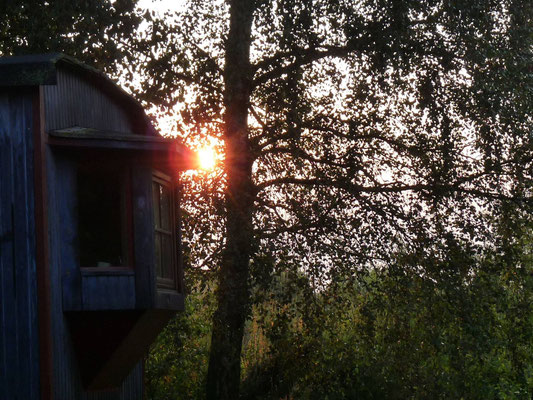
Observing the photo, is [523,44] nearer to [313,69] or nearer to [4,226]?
[313,69]

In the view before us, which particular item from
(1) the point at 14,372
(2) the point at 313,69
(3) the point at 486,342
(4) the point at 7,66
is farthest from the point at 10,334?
(2) the point at 313,69

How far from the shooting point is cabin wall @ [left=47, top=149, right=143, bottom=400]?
12.1 meters

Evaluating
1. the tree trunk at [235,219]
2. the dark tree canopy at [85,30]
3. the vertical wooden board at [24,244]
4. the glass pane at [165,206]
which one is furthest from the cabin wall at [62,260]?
the dark tree canopy at [85,30]

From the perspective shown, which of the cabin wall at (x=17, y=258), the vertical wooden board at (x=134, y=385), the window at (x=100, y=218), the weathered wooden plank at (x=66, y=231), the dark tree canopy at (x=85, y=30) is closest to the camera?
the cabin wall at (x=17, y=258)

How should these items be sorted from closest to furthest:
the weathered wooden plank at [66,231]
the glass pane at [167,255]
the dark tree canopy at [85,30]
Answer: the weathered wooden plank at [66,231]
the glass pane at [167,255]
the dark tree canopy at [85,30]

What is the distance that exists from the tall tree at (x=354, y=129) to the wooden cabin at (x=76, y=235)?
3363 mm

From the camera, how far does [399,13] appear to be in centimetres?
1689

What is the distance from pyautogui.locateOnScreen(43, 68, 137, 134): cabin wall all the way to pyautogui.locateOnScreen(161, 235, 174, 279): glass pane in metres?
1.88

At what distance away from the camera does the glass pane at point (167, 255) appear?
1411cm

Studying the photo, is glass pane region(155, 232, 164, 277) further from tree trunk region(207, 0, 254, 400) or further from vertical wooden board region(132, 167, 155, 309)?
tree trunk region(207, 0, 254, 400)

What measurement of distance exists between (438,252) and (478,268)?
0.91 m

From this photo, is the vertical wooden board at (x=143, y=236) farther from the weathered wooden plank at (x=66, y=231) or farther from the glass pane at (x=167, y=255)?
the glass pane at (x=167, y=255)

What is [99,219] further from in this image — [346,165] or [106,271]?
[346,165]

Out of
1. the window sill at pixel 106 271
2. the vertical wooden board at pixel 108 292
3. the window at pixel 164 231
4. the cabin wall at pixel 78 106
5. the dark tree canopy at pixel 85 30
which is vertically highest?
the dark tree canopy at pixel 85 30
